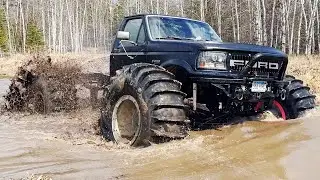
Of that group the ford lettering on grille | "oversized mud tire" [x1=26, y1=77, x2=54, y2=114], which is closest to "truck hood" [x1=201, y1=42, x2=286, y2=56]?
the ford lettering on grille

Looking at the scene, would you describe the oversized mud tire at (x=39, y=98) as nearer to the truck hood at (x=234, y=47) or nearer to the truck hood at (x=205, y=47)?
the truck hood at (x=205, y=47)

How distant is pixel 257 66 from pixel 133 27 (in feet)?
8.78

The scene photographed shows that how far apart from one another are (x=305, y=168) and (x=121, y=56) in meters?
4.66

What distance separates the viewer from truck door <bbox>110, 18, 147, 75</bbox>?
7.70 m

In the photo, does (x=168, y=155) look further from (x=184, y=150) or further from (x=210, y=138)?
(x=210, y=138)

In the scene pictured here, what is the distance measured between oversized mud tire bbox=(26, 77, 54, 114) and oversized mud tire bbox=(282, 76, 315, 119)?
17.9ft

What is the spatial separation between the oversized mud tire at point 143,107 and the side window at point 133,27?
3.77 ft

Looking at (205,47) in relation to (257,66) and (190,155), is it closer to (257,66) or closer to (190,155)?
(257,66)

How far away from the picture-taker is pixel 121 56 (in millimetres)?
8359

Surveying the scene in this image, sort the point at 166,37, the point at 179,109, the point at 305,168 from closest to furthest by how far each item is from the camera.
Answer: the point at 305,168
the point at 179,109
the point at 166,37

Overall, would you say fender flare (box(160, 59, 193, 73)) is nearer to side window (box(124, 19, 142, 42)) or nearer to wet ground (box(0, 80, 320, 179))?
wet ground (box(0, 80, 320, 179))

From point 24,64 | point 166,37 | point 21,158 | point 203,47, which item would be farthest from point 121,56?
point 24,64

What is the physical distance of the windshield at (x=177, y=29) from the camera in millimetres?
7602

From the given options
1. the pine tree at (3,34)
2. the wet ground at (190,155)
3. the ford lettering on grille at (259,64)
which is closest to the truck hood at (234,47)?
the ford lettering on grille at (259,64)
